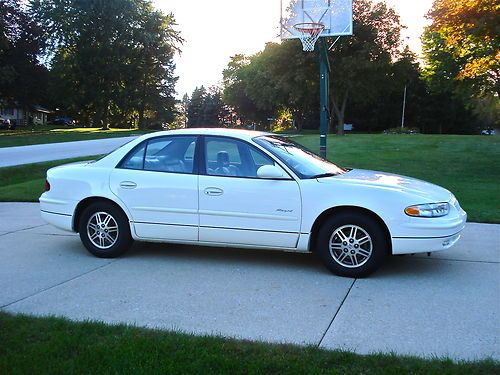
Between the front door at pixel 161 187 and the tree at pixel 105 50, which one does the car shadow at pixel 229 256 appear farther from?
the tree at pixel 105 50

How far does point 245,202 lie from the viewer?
19.2 ft

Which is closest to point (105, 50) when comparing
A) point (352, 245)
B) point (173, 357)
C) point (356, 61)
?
point (356, 61)

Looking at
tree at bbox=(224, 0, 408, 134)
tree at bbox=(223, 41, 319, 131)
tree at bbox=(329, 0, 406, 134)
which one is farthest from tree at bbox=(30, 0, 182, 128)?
tree at bbox=(329, 0, 406, 134)

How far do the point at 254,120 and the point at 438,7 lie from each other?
71587 millimetres

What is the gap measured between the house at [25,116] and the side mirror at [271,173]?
5855 cm

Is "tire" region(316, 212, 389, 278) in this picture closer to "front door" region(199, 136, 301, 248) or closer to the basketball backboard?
"front door" region(199, 136, 301, 248)

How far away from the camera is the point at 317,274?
5758 mm

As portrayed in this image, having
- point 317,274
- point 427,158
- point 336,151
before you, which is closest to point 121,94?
point 336,151

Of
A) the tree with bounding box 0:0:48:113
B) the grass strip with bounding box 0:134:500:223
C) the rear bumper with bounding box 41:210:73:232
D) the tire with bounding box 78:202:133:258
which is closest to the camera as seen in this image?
the tire with bounding box 78:202:133:258

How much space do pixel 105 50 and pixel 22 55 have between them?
327 inches

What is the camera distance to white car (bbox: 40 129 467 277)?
552 centimetres

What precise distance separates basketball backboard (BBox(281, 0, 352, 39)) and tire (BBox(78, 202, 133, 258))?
728cm

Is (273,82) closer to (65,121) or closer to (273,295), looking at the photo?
(65,121)

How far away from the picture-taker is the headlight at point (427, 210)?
214 inches
